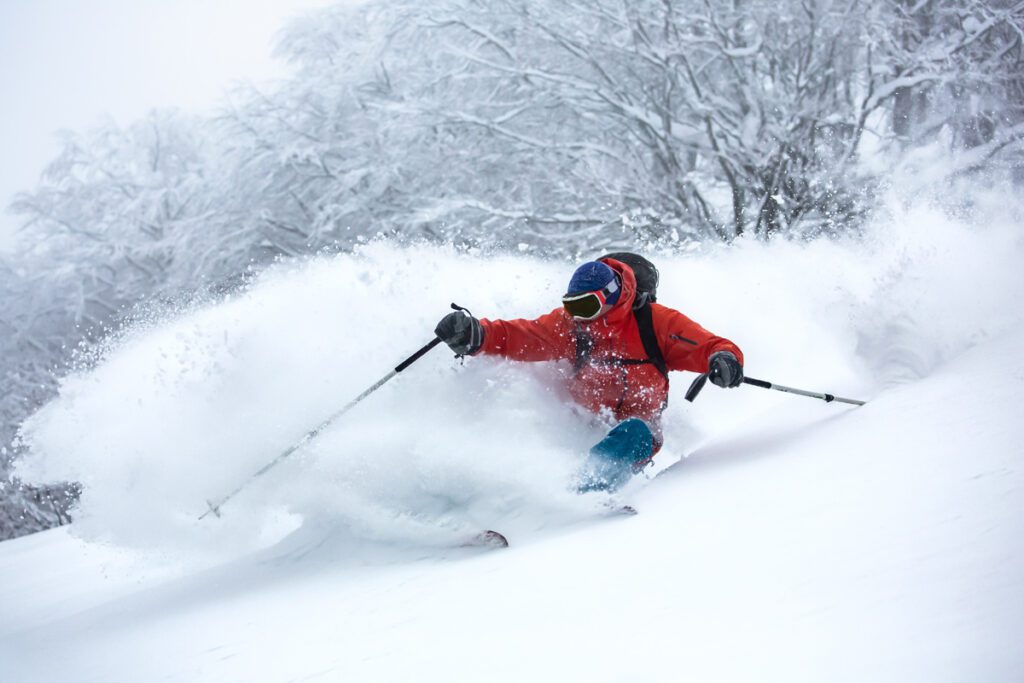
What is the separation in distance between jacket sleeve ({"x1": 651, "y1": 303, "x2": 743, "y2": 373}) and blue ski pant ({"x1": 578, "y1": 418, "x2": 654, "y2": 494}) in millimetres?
452

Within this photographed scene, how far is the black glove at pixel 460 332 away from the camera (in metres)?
3.68

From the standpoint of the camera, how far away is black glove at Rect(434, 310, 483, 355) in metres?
3.68

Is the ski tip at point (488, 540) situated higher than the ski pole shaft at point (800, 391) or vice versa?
the ski pole shaft at point (800, 391)

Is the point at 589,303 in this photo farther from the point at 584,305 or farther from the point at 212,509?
the point at 212,509

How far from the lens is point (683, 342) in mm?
3727

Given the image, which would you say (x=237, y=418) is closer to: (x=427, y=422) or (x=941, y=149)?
(x=427, y=422)

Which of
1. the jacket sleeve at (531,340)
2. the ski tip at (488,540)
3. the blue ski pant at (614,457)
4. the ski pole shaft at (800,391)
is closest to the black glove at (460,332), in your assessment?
the jacket sleeve at (531,340)

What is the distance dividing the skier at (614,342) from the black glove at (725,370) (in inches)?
0.5

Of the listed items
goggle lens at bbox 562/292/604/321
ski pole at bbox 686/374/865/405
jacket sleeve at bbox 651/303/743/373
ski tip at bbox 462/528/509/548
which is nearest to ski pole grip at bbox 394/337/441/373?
goggle lens at bbox 562/292/604/321

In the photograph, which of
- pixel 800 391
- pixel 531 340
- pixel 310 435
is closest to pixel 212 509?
pixel 310 435

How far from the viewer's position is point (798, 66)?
8.96 meters

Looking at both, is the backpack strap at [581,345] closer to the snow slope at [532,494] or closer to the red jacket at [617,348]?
the red jacket at [617,348]

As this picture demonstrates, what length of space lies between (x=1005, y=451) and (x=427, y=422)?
2325 millimetres

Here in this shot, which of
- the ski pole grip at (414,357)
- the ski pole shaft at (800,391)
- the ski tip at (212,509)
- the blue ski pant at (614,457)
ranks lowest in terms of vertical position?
the ski tip at (212,509)
